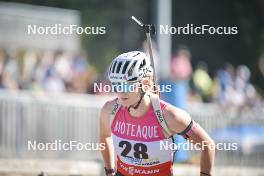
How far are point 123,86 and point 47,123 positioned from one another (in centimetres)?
805

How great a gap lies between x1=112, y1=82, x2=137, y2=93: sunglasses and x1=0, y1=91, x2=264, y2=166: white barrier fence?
277 inches

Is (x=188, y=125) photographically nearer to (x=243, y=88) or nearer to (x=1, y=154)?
(x=1, y=154)

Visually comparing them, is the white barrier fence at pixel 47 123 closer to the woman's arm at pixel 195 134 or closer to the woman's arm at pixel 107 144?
the woman's arm at pixel 107 144

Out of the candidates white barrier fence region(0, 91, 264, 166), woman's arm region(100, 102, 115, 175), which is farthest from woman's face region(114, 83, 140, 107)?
white barrier fence region(0, 91, 264, 166)

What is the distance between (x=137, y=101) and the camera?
696 centimetres

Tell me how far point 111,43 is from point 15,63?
17.3 m

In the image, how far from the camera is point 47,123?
14.6 meters

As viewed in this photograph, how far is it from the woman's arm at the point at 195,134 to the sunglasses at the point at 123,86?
1.32ft

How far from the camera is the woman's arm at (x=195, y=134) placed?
679 centimetres

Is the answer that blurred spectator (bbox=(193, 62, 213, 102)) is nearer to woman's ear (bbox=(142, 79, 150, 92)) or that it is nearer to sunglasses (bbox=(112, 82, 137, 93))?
woman's ear (bbox=(142, 79, 150, 92))

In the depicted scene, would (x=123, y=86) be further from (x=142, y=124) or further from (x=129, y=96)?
(x=142, y=124)

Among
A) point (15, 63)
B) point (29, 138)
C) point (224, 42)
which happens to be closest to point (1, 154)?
point (29, 138)

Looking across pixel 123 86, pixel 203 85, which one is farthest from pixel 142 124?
pixel 203 85

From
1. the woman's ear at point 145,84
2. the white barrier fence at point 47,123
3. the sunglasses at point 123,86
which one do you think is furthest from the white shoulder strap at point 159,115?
the white barrier fence at point 47,123
